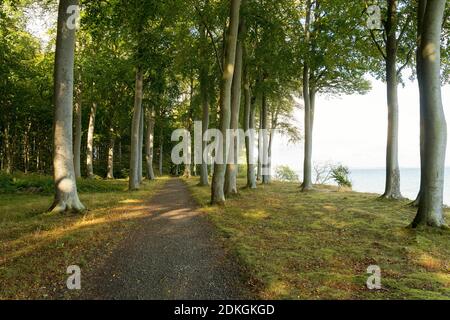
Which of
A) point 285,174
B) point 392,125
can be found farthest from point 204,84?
point 285,174

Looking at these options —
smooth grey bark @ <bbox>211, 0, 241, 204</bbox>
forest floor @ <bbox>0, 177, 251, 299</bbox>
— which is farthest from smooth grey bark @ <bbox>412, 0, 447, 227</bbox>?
smooth grey bark @ <bbox>211, 0, 241, 204</bbox>

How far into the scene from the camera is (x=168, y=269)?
6211 millimetres

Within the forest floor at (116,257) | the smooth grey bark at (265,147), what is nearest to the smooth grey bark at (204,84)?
the smooth grey bark at (265,147)

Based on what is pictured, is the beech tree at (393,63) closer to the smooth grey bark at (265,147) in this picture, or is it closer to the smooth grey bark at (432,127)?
the smooth grey bark at (432,127)

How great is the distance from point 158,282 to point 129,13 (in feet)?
41.2

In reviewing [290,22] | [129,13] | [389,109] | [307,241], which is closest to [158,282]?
[307,241]

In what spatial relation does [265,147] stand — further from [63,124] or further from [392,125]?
[63,124]

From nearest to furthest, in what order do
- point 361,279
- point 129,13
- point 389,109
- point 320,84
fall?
point 361,279
point 129,13
point 389,109
point 320,84

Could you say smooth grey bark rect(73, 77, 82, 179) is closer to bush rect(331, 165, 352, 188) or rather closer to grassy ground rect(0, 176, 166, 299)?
grassy ground rect(0, 176, 166, 299)

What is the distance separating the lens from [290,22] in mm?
19578

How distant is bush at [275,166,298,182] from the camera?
37.4m

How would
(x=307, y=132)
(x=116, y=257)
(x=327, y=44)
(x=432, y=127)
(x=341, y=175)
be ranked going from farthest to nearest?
(x=341, y=175), (x=307, y=132), (x=327, y=44), (x=432, y=127), (x=116, y=257)

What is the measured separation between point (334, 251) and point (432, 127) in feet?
14.8
